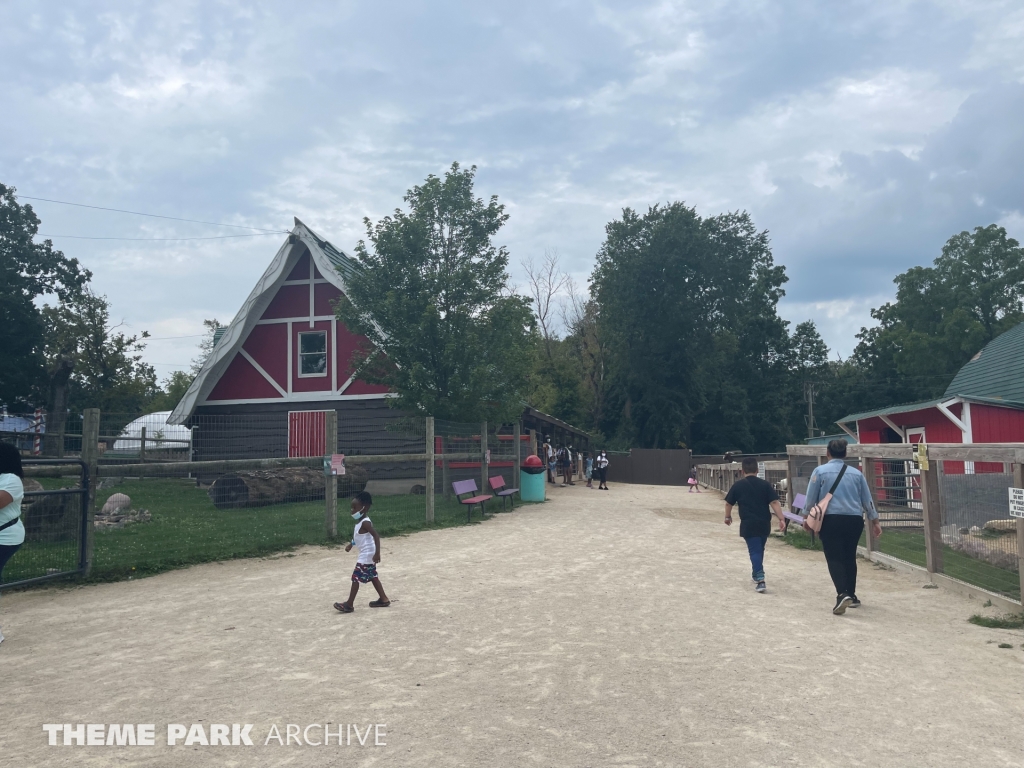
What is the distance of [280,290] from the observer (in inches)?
912

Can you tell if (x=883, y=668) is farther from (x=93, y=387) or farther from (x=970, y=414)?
(x=93, y=387)

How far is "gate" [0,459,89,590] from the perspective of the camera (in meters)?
8.49

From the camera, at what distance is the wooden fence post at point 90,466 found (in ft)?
28.8

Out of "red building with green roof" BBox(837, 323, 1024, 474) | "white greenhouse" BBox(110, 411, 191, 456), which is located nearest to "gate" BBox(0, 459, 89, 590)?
"white greenhouse" BBox(110, 411, 191, 456)

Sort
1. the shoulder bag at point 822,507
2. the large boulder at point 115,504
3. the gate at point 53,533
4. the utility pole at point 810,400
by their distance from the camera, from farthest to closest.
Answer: the utility pole at point 810,400
the large boulder at point 115,504
the gate at point 53,533
the shoulder bag at point 822,507

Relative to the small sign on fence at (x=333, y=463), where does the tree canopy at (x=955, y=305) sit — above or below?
above

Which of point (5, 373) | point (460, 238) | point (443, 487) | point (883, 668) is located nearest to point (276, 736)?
point (883, 668)

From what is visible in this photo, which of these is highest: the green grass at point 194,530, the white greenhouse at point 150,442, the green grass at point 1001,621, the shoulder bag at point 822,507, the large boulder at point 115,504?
the white greenhouse at point 150,442

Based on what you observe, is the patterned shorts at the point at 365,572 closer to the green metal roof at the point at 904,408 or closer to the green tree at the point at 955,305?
the green metal roof at the point at 904,408

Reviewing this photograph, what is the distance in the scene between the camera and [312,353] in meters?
23.0

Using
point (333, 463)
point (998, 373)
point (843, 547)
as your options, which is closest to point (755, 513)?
point (843, 547)

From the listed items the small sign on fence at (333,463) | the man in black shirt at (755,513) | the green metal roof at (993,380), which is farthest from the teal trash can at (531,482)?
the man in black shirt at (755,513)

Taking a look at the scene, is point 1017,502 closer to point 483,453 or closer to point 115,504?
point 483,453

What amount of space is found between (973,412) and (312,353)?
18.4 meters
